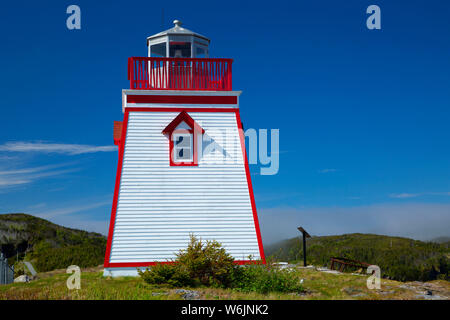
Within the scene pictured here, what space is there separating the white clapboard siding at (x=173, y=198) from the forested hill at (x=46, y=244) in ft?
39.2

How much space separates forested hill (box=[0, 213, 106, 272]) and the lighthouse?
12.0m

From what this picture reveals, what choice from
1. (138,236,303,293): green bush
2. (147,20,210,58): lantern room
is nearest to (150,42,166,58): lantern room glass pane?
(147,20,210,58): lantern room

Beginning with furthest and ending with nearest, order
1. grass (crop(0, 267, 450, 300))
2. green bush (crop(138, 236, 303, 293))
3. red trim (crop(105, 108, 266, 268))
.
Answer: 1. red trim (crop(105, 108, 266, 268))
2. green bush (crop(138, 236, 303, 293))
3. grass (crop(0, 267, 450, 300))

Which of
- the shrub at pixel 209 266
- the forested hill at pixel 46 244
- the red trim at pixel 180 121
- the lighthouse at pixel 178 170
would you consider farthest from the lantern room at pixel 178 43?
the forested hill at pixel 46 244

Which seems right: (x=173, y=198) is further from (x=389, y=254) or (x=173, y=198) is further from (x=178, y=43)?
(x=389, y=254)

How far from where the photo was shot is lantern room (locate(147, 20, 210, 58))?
749 inches

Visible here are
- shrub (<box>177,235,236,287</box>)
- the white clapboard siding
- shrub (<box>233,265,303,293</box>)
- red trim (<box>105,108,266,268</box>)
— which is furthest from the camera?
the white clapboard siding

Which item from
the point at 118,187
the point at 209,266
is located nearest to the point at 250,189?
the point at 209,266

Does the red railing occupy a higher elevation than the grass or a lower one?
higher

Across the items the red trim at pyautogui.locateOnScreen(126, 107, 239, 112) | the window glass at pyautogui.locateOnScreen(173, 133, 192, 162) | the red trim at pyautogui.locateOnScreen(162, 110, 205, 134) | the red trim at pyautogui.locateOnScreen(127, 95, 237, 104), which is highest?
the red trim at pyautogui.locateOnScreen(127, 95, 237, 104)

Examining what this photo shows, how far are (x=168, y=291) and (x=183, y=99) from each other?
8.20m

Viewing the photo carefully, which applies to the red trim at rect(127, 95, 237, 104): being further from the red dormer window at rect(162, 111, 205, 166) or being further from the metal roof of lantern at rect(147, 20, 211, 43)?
the metal roof of lantern at rect(147, 20, 211, 43)

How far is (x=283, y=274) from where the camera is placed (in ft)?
43.5
